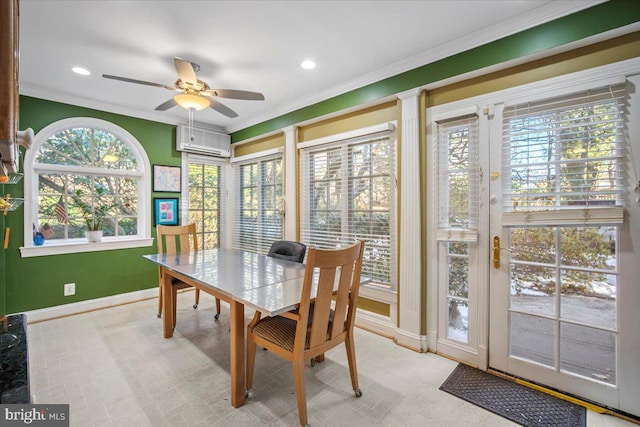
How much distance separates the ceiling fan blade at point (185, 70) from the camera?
81.9 inches

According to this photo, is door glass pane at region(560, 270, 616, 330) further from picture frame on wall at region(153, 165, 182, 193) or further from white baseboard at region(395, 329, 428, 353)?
picture frame on wall at region(153, 165, 182, 193)

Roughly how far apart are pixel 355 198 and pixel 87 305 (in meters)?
3.58

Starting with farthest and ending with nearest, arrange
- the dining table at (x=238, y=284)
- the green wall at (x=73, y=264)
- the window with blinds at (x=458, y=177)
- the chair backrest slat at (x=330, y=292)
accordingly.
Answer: the green wall at (x=73, y=264)
the window with blinds at (x=458, y=177)
the dining table at (x=238, y=284)
the chair backrest slat at (x=330, y=292)

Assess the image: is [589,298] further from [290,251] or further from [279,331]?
[290,251]

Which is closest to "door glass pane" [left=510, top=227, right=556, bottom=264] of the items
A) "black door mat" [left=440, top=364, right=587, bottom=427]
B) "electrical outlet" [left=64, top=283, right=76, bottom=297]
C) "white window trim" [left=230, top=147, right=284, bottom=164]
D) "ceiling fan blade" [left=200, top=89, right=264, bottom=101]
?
"black door mat" [left=440, top=364, right=587, bottom=427]

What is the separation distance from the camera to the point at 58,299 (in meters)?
3.39

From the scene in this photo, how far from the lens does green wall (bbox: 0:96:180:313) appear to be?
314cm

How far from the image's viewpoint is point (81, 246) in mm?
3521

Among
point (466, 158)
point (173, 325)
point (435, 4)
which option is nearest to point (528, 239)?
point (466, 158)

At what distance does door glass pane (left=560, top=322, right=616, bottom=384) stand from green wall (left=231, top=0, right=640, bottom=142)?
1938 millimetres

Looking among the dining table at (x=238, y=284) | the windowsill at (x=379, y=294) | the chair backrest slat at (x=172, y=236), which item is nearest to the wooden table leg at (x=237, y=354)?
the dining table at (x=238, y=284)

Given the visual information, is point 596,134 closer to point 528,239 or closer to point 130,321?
point 528,239

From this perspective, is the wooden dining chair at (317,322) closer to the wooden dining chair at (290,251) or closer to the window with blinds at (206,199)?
the wooden dining chair at (290,251)

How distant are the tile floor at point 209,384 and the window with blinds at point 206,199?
1993 mm
